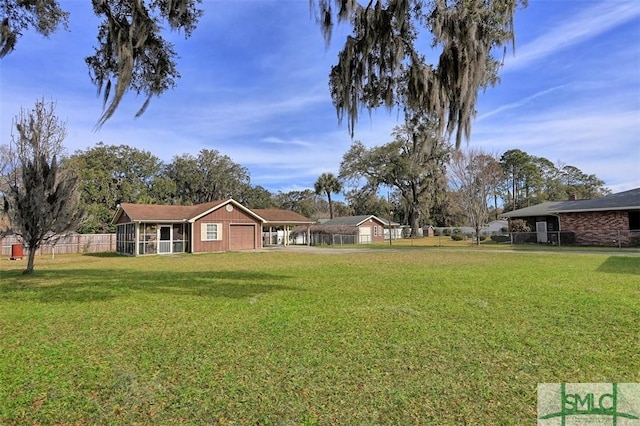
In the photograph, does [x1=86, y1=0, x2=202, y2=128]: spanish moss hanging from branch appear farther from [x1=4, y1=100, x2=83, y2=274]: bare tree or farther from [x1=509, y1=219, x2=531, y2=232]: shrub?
[x1=509, y1=219, x2=531, y2=232]: shrub

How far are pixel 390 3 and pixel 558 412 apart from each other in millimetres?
5928

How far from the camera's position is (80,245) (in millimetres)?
25719

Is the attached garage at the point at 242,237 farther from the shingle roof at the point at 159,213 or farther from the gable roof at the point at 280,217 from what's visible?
the gable roof at the point at 280,217

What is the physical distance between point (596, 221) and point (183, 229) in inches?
1066

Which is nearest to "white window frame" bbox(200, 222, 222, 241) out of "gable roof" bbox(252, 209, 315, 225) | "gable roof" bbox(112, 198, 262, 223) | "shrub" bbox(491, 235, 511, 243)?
"gable roof" bbox(112, 198, 262, 223)

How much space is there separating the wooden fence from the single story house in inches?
64.5

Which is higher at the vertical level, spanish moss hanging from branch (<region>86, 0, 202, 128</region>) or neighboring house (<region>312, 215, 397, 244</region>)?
spanish moss hanging from branch (<region>86, 0, 202, 128</region>)

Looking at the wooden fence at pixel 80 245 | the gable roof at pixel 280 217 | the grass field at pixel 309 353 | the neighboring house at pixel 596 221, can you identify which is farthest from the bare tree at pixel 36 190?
the neighboring house at pixel 596 221

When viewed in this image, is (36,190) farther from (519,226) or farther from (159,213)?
(519,226)

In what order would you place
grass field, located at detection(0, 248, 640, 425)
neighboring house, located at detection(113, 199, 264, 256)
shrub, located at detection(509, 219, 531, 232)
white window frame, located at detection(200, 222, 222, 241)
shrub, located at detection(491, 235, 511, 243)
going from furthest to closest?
shrub, located at detection(491, 235, 511, 243) → shrub, located at detection(509, 219, 531, 232) → white window frame, located at detection(200, 222, 222, 241) → neighboring house, located at detection(113, 199, 264, 256) → grass field, located at detection(0, 248, 640, 425)

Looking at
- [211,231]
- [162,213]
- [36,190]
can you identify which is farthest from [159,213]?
[36,190]

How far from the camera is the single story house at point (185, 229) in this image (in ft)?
75.8

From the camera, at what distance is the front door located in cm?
2359

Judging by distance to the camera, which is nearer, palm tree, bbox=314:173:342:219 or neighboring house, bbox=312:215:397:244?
neighboring house, bbox=312:215:397:244
